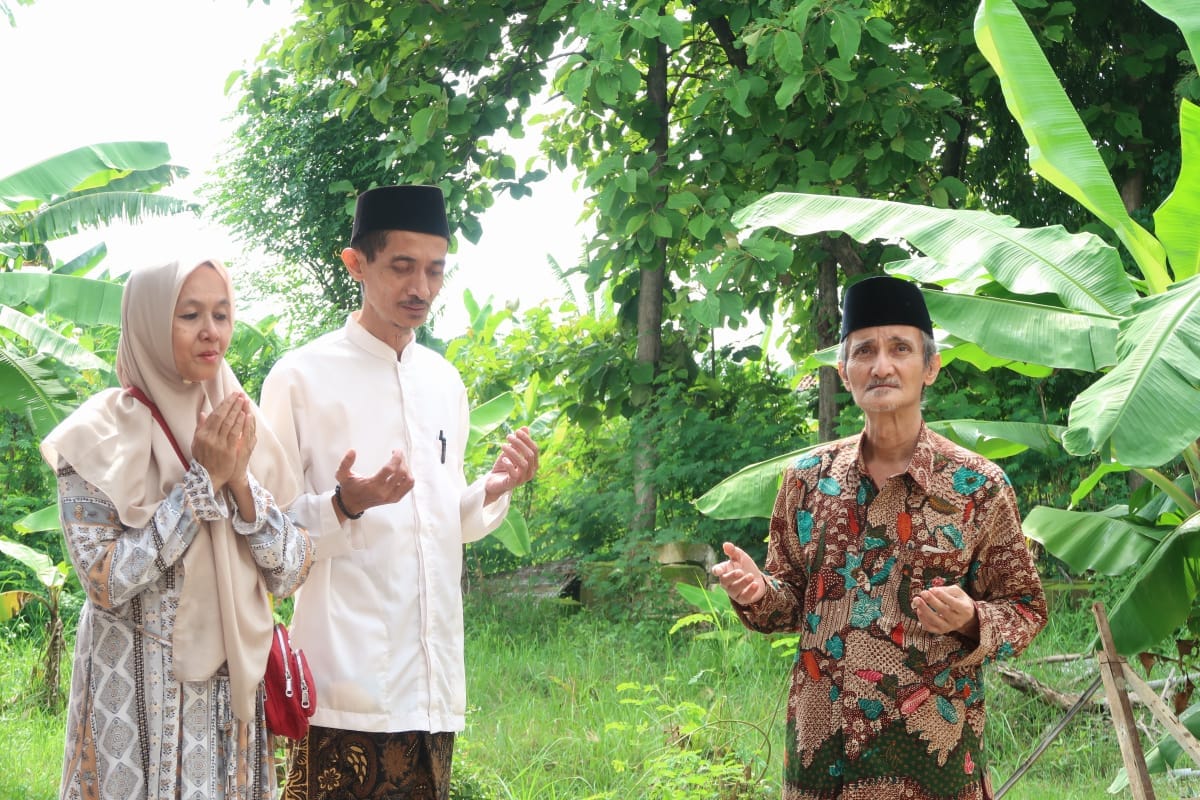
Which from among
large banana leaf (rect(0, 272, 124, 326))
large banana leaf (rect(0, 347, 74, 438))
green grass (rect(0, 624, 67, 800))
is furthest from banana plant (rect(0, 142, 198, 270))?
green grass (rect(0, 624, 67, 800))

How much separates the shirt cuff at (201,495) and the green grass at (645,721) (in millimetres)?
2043

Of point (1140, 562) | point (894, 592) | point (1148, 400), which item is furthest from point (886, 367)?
point (1140, 562)

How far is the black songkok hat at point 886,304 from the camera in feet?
7.60

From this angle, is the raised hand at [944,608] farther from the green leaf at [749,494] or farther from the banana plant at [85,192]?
the banana plant at [85,192]

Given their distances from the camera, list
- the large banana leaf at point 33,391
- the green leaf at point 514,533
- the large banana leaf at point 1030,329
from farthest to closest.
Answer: the green leaf at point 514,533 → the large banana leaf at point 33,391 → the large banana leaf at point 1030,329

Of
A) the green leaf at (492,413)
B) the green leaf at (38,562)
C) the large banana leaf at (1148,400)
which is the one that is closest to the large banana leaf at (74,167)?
the green leaf at (38,562)

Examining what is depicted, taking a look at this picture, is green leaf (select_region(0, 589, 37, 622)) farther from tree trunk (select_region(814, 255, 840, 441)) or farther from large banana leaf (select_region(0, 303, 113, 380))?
tree trunk (select_region(814, 255, 840, 441))

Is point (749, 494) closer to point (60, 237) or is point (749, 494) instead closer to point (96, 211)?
point (96, 211)

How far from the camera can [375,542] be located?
2537 millimetres

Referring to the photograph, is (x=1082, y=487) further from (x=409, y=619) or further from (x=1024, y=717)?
(x=409, y=619)

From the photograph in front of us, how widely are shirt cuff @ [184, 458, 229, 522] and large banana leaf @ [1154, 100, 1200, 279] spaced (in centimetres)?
264

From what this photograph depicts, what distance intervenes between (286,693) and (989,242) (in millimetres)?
2242

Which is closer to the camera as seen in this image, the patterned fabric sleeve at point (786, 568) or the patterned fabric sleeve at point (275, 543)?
the patterned fabric sleeve at point (275, 543)

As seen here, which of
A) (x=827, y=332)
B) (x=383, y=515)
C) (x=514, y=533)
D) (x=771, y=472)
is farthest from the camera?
(x=827, y=332)
